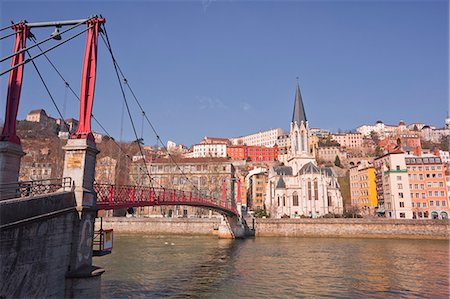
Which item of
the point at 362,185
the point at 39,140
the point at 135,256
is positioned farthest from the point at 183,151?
the point at 135,256

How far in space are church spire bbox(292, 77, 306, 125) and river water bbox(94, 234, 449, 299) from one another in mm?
57456

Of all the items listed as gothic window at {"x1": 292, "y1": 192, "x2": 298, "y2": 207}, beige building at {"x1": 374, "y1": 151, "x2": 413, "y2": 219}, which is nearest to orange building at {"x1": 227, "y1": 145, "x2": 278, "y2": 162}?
gothic window at {"x1": 292, "y1": 192, "x2": 298, "y2": 207}

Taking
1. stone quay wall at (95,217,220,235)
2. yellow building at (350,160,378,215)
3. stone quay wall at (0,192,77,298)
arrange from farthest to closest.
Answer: yellow building at (350,160,378,215)
stone quay wall at (95,217,220,235)
stone quay wall at (0,192,77,298)

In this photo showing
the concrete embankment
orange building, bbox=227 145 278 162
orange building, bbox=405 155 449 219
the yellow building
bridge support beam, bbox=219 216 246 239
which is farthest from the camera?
orange building, bbox=227 145 278 162

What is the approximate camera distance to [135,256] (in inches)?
1136

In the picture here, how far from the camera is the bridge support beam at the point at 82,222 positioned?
9.92m

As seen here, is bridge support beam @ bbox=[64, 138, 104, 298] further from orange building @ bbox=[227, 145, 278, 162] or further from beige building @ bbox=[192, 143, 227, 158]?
orange building @ bbox=[227, 145, 278, 162]

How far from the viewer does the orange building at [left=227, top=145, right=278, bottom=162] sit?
11969cm

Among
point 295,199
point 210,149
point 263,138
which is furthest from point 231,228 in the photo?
point 263,138

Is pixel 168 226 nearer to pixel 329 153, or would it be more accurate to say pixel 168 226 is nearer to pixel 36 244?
pixel 36 244

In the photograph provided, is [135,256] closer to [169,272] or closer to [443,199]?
[169,272]

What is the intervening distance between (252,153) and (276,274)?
325ft

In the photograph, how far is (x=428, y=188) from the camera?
5669cm

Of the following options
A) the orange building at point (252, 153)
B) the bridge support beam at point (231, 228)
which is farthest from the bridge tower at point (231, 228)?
the orange building at point (252, 153)
